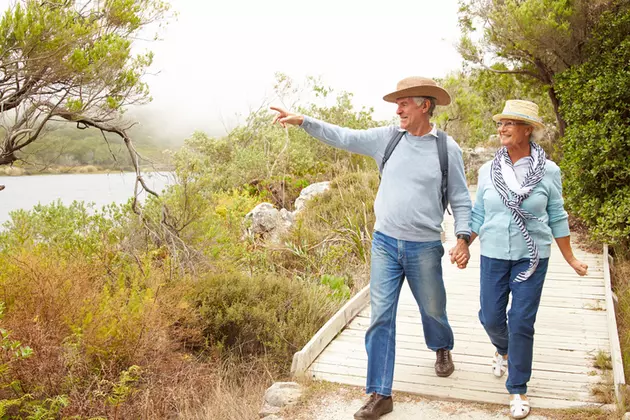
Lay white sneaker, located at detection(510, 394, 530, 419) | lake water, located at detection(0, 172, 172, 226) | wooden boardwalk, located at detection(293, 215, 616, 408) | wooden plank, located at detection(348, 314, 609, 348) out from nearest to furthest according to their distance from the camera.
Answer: white sneaker, located at detection(510, 394, 530, 419)
wooden boardwalk, located at detection(293, 215, 616, 408)
wooden plank, located at detection(348, 314, 609, 348)
lake water, located at detection(0, 172, 172, 226)

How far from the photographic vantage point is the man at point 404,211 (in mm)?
4039

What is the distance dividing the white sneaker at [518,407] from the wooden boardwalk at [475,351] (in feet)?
0.64

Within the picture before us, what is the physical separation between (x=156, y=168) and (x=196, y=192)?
2.26 feet

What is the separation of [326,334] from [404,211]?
6.33 feet

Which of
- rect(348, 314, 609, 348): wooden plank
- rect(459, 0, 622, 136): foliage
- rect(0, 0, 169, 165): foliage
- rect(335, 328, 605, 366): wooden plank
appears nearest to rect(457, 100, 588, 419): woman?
rect(335, 328, 605, 366): wooden plank

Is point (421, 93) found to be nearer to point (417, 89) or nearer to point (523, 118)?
point (417, 89)

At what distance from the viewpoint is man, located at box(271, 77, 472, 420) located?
4.04 meters

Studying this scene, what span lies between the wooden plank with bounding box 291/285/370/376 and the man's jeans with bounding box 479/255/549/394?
1.55 metres

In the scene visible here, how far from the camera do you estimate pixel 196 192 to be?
8094 millimetres

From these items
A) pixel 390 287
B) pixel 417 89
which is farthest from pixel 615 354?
pixel 417 89

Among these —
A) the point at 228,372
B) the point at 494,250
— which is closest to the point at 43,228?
the point at 228,372

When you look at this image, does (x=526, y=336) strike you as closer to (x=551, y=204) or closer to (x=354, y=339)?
(x=551, y=204)

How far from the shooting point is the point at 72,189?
9586 mm

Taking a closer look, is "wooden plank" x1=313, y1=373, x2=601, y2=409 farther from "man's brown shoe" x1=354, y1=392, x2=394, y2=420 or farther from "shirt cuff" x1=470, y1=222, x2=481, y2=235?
"shirt cuff" x1=470, y1=222, x2=481, y2=235
